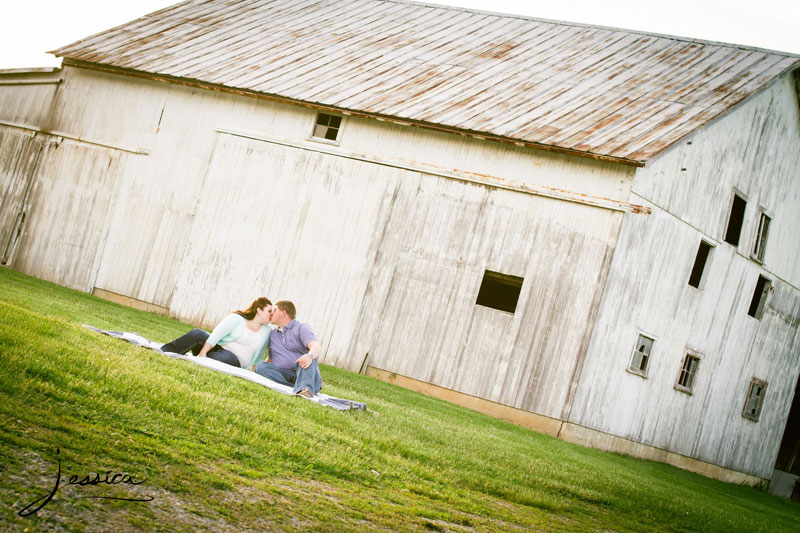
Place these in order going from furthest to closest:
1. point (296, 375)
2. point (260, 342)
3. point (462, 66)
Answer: point (462, 66)
point (260, 342)
point (296, 375)

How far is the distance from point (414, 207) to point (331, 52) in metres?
6.24

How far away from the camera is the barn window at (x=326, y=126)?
19.5 meters

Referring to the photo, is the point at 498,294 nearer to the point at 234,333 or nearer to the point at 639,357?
the point at 639,357

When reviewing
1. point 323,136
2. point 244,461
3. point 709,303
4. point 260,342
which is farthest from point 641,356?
point 244,461

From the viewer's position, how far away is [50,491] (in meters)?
4.44

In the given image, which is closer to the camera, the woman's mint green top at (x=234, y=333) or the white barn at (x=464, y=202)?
the woman's mint green top at (x=234, y=333)

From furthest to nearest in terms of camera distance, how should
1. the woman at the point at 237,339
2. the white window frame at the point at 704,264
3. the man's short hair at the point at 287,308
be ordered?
the white window frame at the point at 704,264 → the man's short hair at the point at 287,308 → the woman at the point at 237,339

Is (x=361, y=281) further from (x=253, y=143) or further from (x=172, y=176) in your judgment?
(x=172, y=176)

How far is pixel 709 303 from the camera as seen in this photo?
19.5 metres

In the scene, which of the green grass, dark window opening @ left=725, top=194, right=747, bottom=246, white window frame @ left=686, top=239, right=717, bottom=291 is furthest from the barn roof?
the green grass

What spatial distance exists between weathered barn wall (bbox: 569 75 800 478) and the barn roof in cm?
101

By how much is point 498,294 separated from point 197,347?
880cm

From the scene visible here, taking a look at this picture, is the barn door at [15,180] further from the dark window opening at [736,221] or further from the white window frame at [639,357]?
the dark window opening at [736,221]
